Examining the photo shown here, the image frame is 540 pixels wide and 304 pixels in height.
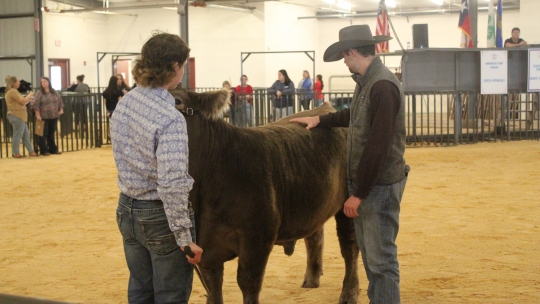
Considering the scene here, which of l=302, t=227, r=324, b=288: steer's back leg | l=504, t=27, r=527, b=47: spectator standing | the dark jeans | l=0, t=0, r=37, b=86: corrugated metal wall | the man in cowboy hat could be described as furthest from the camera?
l=0, t=0, r=37, b=86: corrugated metal wall

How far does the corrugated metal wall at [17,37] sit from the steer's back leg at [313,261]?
20.9 m

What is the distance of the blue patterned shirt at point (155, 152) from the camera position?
2.24 metres

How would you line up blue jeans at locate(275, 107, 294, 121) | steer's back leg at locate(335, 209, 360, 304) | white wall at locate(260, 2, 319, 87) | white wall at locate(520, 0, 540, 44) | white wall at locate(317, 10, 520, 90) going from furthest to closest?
white wall at locate(317, 10, 520, 90), white wall at locate(260, 2, 319, 87), white wall at locate(520, 0, 540, 44), blue jeans at locate(275, 107, 294, 121), steer's back leg at locate(335, 209, 360, 304)

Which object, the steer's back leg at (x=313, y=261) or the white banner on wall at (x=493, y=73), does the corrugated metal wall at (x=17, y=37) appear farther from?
the steer's back leg at (x=313, y=261)

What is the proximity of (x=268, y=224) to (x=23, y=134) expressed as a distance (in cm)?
1164

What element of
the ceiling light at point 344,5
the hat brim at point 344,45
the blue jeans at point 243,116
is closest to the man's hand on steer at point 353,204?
the hat brim at point 344,45

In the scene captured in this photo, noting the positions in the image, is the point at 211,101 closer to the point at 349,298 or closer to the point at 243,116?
the point at 349,298

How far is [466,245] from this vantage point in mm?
5348

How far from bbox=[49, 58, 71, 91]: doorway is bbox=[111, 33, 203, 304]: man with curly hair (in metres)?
25.2

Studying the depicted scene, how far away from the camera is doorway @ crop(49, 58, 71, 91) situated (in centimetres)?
2567

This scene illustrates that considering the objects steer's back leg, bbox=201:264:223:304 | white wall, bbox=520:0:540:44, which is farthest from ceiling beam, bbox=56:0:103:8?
steer's back leg, bbox=201:264:223:304

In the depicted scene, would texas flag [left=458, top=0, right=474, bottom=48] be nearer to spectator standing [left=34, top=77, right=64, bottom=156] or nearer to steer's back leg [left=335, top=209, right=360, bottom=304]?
spectator standing [left=34, top=77, right=64, bottom=156]

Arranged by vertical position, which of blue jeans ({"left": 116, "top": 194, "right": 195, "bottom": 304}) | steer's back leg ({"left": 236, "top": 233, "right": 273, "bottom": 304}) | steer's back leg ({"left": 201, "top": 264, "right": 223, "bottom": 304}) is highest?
blue jeans ({"left": 116, "top": 194, "right": 195, "bottom": 304})

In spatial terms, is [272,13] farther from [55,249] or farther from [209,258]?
[209,258]
